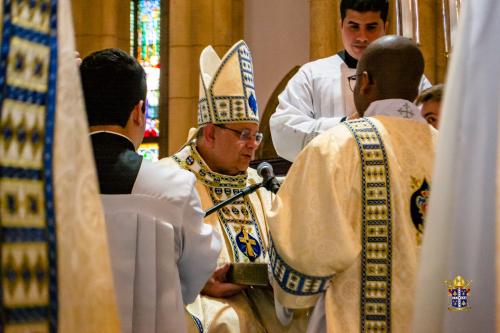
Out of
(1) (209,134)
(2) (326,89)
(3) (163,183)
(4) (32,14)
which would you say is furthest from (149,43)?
(4) (32,14)

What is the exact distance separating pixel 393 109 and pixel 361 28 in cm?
159

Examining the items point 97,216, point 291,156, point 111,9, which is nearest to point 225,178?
point 291,156

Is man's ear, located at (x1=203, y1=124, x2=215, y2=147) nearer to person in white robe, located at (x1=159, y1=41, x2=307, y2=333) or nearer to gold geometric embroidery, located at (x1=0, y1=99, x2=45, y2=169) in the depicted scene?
person in white robe, located at (x1=159, y1=41, x2=307, y2=333)

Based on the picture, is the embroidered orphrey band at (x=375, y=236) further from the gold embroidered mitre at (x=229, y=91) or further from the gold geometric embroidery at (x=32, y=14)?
the gold geometric embroidery at (x=32, y=14)

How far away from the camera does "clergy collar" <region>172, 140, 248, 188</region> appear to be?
13.0 feet

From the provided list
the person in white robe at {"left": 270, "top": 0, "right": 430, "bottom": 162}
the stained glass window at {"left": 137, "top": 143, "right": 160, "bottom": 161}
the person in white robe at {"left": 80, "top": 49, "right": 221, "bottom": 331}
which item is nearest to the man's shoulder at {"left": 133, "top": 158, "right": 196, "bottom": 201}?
the person in white robe at {"left": 80, "top": 49, "right": 221, "bottom": 331}

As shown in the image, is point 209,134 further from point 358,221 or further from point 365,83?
point 358,221

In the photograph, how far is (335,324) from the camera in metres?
2.81

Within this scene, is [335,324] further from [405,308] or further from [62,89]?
[62,89]

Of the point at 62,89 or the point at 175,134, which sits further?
the point at 175,134

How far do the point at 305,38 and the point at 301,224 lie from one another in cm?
621

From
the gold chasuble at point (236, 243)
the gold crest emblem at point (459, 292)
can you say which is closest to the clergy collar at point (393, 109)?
the gold chasuble at point (236, 243)

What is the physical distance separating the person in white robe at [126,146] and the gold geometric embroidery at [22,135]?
1.39 meters

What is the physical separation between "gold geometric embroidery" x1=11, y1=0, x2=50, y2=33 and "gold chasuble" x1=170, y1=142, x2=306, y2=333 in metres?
2.25
